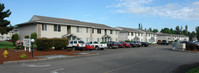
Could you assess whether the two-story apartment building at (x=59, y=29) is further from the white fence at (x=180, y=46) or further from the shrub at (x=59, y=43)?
the white fence at (x=180, y=46)

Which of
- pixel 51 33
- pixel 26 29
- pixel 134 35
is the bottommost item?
pixel 51 33

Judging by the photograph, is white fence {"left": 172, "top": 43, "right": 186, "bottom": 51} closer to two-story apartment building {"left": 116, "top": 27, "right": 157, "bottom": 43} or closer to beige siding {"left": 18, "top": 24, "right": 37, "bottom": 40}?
beige siding {"left": 18, "top": 24, "right": 37, "bottom": 40}

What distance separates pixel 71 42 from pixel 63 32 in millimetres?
8861

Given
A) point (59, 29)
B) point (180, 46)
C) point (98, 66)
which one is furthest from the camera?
point (59, 29)

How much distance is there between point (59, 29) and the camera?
3341 cm

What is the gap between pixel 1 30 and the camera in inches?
1008

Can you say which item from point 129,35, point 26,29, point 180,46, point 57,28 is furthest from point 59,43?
point 129,35

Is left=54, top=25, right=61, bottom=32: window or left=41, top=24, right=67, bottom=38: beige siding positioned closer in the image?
left=41, top=24, right=67, bottom=38: beige siding

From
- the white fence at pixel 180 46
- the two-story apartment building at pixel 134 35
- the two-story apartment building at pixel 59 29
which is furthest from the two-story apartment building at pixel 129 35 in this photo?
the white fence at pixel 180 46

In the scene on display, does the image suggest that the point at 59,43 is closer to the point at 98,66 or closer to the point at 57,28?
the point at 57,28

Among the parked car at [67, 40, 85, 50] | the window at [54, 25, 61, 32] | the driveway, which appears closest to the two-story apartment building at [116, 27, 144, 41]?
the window at [54, 25, 61, 32]

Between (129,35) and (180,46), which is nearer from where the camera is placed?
(180,46)

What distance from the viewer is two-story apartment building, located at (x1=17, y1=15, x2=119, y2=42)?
30.1m

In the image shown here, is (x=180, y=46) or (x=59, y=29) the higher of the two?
(x=59, y=29)
